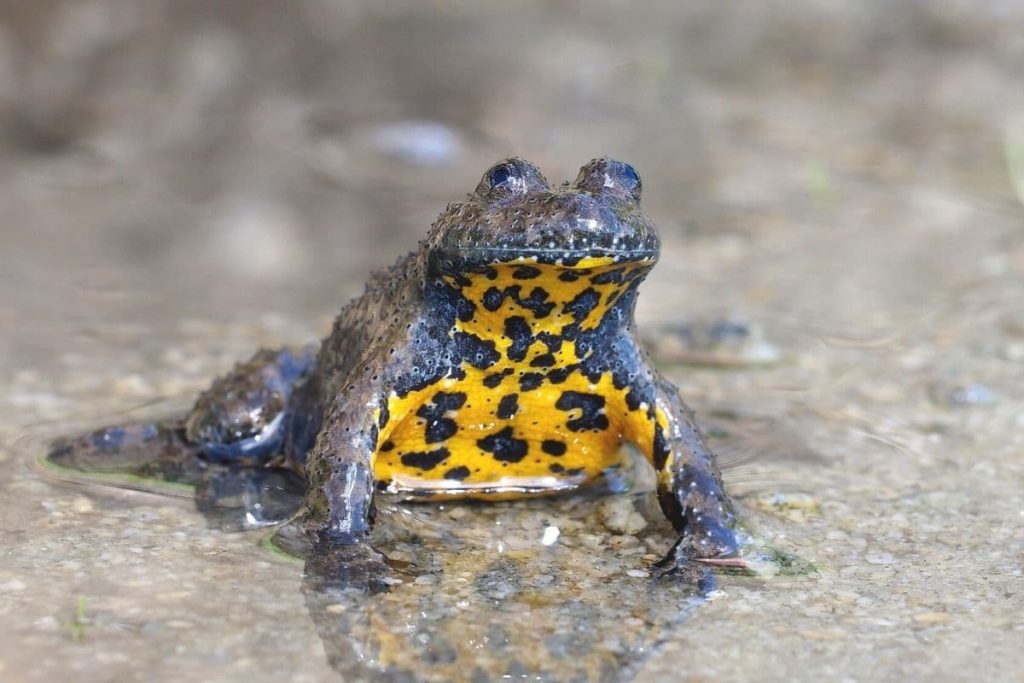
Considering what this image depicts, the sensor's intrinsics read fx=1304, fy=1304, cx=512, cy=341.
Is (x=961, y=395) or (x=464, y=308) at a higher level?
(x=464, y=308)

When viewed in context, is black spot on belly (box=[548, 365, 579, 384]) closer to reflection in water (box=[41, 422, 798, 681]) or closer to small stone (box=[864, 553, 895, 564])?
reflection in water (box=[41, 422, 798, 681])

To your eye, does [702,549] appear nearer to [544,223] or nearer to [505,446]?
[505,446]

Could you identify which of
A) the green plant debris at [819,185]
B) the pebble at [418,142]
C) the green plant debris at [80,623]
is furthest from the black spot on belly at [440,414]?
the pebble at [418,142]

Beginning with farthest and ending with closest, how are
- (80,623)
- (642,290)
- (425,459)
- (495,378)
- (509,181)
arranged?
1. (642,290)
2. (425,459)
3. (495,378)
4. (509,181)
5. (80,623)

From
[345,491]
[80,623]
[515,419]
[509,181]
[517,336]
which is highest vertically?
[509,181]

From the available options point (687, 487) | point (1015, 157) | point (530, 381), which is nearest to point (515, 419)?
point (530, 381)

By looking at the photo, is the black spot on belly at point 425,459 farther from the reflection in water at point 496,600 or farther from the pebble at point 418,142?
the pebble at point 418,142

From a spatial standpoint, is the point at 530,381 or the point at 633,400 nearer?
the point at 530,381
